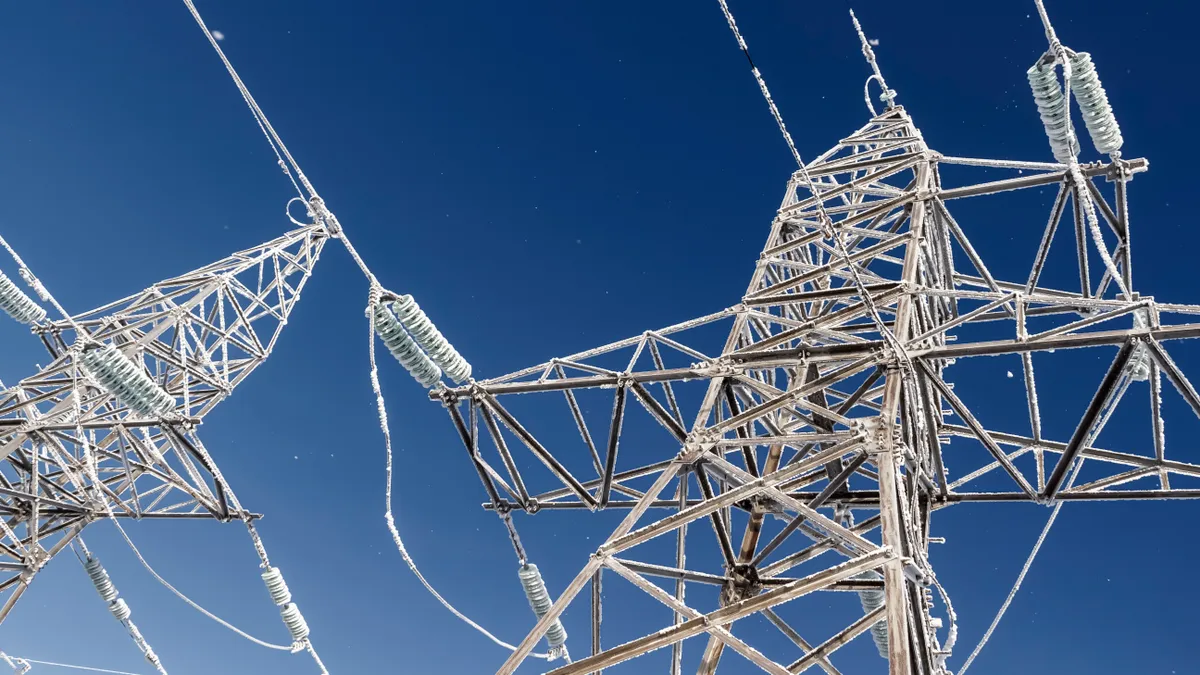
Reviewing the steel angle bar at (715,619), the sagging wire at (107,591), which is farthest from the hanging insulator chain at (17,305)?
the steel angle bar at (715,619)

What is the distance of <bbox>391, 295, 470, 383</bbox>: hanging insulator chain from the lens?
1150 cm

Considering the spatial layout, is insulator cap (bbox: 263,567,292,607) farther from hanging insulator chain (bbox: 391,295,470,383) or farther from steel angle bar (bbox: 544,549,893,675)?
steel angle bar (bbox: 544,549,893,675)

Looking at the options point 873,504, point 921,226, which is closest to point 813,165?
point 921,226

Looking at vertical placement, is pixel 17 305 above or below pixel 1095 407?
above

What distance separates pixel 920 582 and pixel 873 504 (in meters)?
3.69

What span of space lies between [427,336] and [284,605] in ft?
30.0

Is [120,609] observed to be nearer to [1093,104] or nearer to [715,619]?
[715,619]

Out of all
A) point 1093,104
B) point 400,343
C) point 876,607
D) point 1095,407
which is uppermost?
point 1093,104

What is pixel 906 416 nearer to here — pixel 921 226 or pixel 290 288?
pixel 921 226

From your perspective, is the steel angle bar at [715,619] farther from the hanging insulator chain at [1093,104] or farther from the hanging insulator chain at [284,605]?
the hanging insulator chain at [284,605]

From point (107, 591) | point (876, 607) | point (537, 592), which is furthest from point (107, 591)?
point (876, 607)

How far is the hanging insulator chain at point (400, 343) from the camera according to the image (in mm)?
11406

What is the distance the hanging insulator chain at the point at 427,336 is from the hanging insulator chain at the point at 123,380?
4913 millimetres

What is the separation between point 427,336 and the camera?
1162cm
